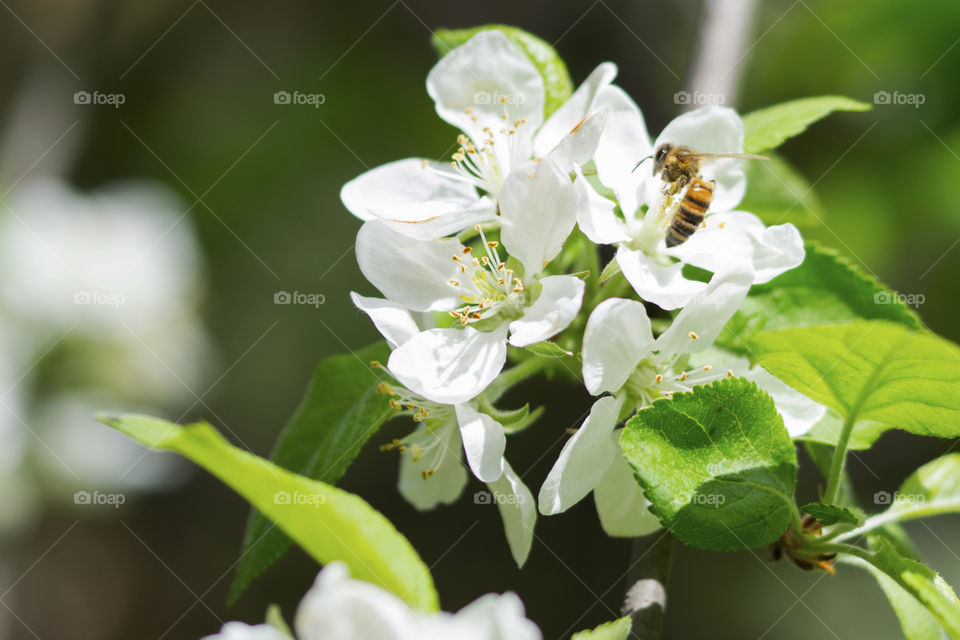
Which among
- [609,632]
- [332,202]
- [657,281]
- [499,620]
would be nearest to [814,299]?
[657,281]

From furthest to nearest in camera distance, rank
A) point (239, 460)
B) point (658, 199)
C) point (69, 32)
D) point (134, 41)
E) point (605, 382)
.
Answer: point (134, 41), point (69, 32), point (658, 199), point (605, 382), point (239, 460)

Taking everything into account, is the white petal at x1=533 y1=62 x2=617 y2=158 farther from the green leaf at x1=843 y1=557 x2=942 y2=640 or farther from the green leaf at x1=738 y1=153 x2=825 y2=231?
the green leaf at x1=843 y1=557 x2=942 y2=640

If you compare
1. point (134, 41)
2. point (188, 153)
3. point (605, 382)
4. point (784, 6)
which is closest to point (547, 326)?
point (605, 382)

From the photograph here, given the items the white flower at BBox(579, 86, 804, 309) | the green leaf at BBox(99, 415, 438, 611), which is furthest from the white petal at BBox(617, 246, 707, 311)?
the green leaf at BBox(99, 415, 438, 611)

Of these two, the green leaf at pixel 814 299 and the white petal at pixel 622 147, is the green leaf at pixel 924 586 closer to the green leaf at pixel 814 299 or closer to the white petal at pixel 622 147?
the green leaf at pixel 814 299

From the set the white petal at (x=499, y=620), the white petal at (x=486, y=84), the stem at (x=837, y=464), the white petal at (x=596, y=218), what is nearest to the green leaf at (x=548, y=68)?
the white petal at (x=486, y=84)

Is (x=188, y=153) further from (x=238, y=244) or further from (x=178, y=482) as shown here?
(x=178, y=482)
